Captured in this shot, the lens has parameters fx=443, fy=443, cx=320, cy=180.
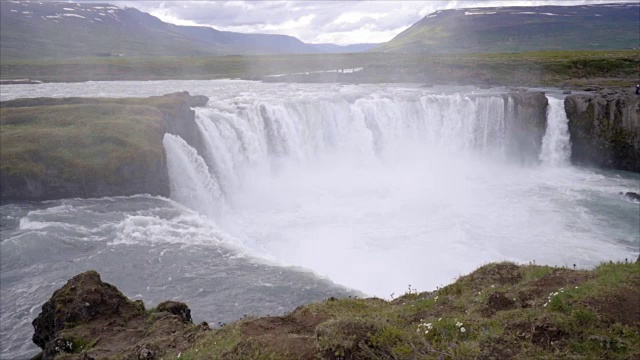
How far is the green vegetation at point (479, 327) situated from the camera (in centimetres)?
675

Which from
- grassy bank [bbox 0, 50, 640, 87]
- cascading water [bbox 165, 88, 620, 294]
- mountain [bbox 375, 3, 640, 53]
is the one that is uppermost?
mountain [bbox 375, 3, 640, 53]

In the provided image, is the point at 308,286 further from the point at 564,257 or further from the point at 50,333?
the point at 564,257

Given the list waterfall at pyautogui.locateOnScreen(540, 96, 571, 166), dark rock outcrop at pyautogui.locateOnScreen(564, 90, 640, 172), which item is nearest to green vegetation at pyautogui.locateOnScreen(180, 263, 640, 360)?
waterfall at pyautogui.locateOnScreen(540, 96, 571, 166)

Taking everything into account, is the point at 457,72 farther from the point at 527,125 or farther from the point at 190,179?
the point at 190,179

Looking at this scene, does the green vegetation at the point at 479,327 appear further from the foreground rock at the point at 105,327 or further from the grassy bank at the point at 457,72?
the grassy bank at the point at 457,72

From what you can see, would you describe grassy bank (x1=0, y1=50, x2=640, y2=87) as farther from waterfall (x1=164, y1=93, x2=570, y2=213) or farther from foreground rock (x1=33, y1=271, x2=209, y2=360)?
foreground rock (x1=33, y1=271, x2=209, y2=360)

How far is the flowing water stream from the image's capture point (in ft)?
55.9

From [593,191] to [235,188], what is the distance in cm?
2653

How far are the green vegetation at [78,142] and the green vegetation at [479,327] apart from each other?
1894cm

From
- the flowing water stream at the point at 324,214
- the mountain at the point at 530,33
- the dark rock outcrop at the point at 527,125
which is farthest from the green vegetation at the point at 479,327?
the mountain at the point at 530,33

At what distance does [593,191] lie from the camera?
108 ft

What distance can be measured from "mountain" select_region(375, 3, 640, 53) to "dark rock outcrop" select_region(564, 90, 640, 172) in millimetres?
118826

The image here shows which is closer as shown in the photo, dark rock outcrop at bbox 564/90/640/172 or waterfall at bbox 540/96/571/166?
dark rock outcrop at bbox 564/90/640/172

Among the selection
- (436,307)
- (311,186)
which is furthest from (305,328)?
(311,186)
